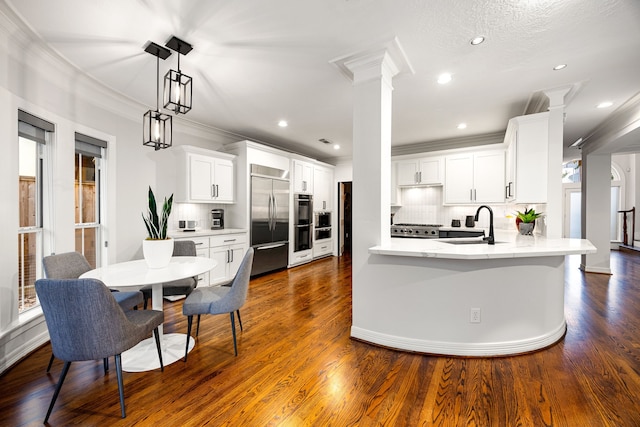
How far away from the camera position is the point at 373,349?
2471mm

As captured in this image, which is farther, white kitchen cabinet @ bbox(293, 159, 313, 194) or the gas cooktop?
white kitchen cabinet @ bbox(293, 159, 313, 194)

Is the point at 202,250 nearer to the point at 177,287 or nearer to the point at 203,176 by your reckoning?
the point at 203,176

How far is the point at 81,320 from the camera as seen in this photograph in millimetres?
1607

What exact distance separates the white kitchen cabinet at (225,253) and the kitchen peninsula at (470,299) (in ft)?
8.96

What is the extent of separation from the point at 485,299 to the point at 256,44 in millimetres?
2802

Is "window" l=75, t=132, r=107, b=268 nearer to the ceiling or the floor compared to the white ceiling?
nearer to the floor

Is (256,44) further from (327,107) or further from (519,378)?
(519,378)

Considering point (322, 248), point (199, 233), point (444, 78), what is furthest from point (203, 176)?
point (444, 78)

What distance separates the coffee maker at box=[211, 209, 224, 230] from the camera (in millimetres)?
4850

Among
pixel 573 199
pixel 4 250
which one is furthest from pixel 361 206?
pixel 573 199

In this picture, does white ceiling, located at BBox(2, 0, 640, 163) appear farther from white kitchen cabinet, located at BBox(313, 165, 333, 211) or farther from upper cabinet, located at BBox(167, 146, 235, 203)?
white kitchen cabinet, located at BBox(313, 165, 333, 211)

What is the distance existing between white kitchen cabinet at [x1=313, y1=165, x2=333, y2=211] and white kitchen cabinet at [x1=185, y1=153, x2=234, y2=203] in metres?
2.18

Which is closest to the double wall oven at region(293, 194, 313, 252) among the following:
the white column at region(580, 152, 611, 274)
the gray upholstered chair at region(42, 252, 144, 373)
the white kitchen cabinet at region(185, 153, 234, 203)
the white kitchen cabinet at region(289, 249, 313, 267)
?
the white kitchen cabinet at region(289, 249, 313, 267)

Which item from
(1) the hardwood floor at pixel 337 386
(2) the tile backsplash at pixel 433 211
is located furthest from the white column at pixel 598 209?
(1) the hardwood floor at pixel 337 386
